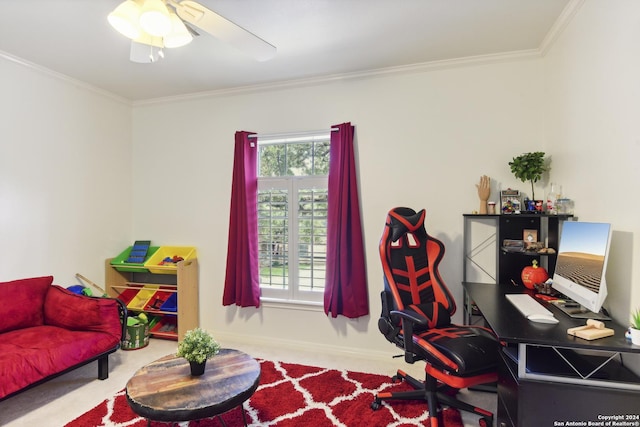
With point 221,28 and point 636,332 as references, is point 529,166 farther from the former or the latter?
point 221,28

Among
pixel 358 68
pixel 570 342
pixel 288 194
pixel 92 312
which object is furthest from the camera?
pixel 288 194

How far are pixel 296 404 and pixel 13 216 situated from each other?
9.15ft

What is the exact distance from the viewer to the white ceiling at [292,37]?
7.00 ft

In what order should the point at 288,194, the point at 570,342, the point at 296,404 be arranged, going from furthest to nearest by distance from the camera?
the point at 288,194, the point at 296,404, the point at 570,342

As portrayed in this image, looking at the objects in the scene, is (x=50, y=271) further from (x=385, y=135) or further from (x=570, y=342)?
(x=570, y=342)

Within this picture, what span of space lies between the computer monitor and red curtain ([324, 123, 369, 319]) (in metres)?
1.49

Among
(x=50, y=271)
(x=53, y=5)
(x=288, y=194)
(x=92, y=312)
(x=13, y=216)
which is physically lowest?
(x=92, y=312)

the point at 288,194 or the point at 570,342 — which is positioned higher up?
the point at 288,194

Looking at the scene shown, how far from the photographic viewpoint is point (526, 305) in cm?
192

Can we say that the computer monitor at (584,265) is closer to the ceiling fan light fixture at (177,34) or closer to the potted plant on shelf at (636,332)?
the potted plant on shelf at (636,332)

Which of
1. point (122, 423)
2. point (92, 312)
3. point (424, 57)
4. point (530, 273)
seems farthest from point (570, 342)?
point (92, 312)

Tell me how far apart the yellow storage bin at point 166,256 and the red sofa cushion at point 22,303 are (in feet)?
3.00

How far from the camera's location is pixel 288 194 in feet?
11.3

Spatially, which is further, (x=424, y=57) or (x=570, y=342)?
(x=424, y=57)
